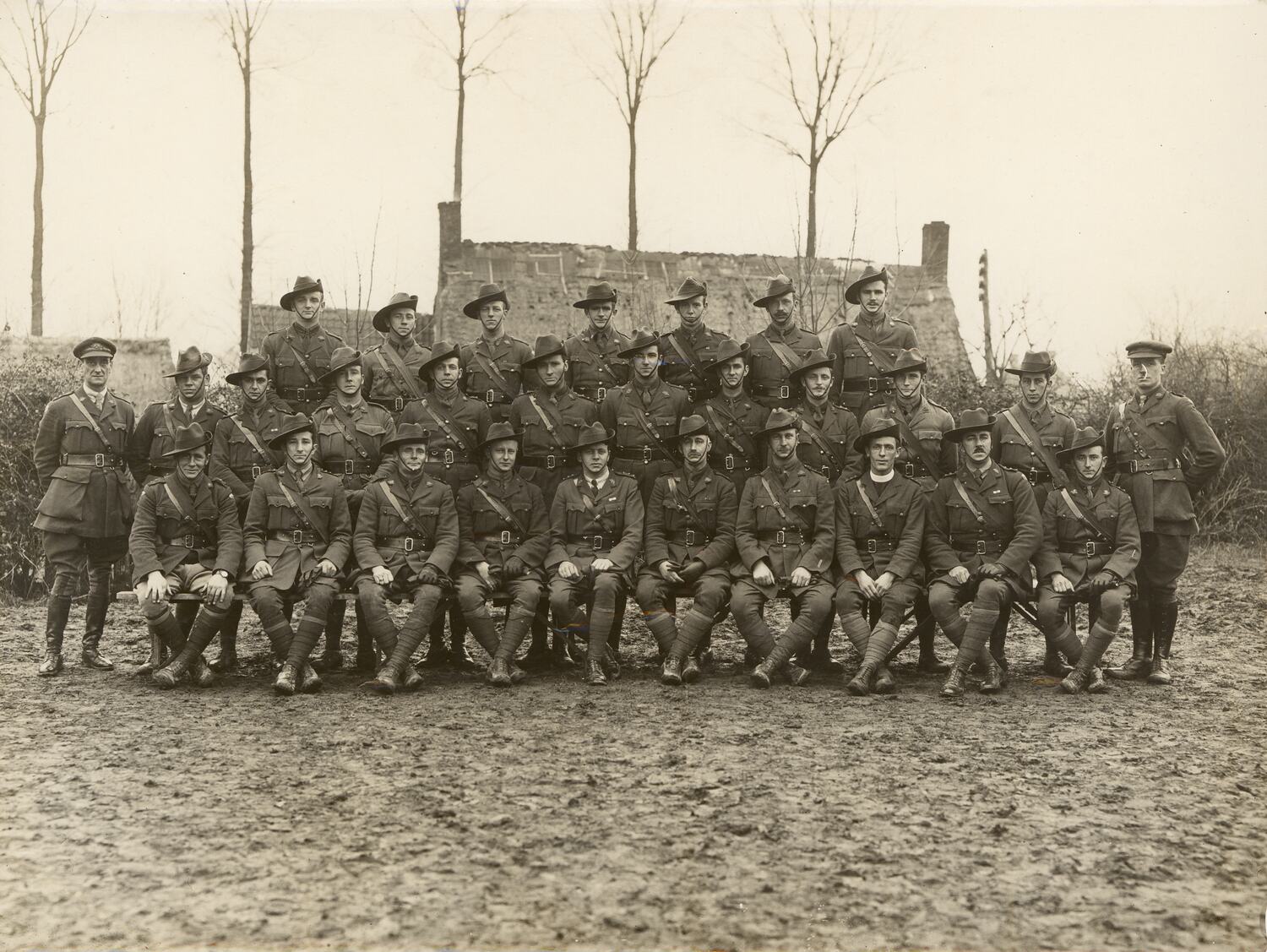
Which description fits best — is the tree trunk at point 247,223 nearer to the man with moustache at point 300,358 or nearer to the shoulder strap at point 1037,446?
the man with moustache at point 300,358

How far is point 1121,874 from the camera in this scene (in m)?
4.10

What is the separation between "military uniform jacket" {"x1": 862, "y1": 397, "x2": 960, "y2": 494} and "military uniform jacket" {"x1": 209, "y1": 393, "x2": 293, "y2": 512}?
13.1ft

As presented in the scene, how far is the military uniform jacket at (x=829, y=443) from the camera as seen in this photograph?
7.88 meters

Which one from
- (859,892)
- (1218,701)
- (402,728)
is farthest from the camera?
(1218,701)

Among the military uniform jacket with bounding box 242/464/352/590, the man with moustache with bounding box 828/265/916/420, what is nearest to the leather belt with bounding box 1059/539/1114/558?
the man with moustache with bounding box 828/265/916/420

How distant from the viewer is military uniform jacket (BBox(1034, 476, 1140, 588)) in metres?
7.20

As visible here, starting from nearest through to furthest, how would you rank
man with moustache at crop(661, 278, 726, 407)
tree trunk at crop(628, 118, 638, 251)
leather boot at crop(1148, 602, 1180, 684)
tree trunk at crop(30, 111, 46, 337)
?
leather boot at crop(1148, 602, 1180, 684) < man with moustache at crop(661, 278, 726, 407) < tree trunk at crop(30, 111, 46, 337) < tree trunk at crop(628, 118, 638, 251)

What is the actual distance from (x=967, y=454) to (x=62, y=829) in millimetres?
A: 5461

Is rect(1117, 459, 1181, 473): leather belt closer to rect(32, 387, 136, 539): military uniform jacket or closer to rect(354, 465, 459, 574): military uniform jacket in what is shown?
rect(354, 465, 459, 574): military uniform jacket

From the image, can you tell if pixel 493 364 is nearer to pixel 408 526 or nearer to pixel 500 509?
pixel 500 509

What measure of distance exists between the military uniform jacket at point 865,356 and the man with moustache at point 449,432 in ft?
8.23

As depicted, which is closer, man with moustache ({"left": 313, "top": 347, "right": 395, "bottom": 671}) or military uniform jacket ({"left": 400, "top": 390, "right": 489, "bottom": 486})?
man with moustache ({"left": 313, "top": 347, "right": 395, "bottom": 671})

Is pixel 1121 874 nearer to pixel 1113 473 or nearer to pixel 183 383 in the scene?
pixel 1113 473

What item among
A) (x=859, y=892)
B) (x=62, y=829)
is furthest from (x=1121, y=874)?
(x=62, y=829)
